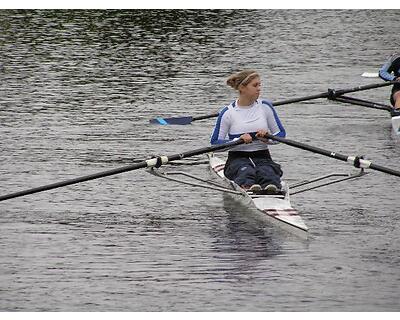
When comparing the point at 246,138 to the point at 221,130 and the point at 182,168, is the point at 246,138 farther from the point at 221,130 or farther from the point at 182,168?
the point at 182,168

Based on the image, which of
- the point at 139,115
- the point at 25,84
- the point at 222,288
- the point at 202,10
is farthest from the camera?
the point at 202,10

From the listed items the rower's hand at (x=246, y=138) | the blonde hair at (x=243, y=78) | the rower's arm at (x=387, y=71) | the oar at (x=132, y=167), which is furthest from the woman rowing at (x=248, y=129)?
the rower's arm at (x=387, y=71)

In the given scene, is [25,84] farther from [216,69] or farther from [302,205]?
[302,205]

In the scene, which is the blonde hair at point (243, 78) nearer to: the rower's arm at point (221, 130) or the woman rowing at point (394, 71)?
the rower's arm at point (221, 130)

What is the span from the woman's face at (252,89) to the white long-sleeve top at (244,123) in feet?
0.62

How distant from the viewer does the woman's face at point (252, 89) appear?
1503 cm

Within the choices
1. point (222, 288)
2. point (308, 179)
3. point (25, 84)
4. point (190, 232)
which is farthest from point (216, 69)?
point (222, 288)

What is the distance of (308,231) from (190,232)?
3.89 ft

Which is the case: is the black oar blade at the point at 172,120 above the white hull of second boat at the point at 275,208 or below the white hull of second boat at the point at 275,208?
below

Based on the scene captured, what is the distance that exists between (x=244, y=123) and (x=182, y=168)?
2094 mm

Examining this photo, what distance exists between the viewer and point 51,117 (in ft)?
67.7

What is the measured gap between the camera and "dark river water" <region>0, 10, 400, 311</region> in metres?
12.5

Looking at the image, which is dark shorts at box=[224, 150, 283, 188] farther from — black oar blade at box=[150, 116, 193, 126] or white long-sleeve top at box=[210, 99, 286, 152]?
black oar blade at box=[150, 116, 193, 126]

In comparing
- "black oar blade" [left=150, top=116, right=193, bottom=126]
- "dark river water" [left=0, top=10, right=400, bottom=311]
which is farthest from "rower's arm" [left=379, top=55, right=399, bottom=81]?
"black oar blade" [left=150, top=116, right=193, bottom=126]
